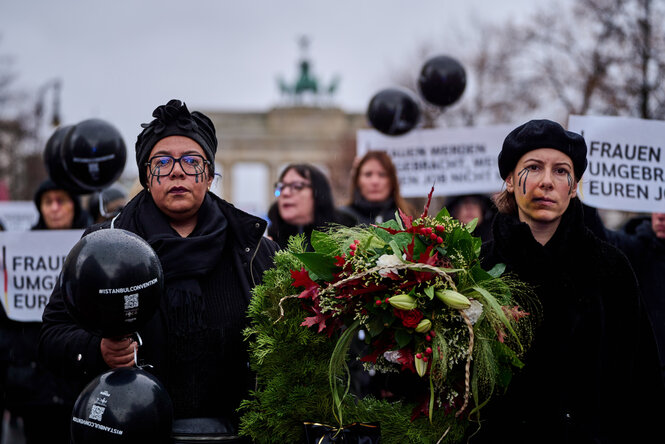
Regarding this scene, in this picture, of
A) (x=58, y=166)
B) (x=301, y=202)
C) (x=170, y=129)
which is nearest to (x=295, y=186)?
(x=301, y=202)

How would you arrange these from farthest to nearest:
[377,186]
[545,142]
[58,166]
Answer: [377,186]
[58,166]
[545,142]

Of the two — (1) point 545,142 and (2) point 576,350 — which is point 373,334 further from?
(1) point 545,142

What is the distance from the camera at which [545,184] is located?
3.26 meters

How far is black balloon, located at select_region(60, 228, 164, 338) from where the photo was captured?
8.45ft

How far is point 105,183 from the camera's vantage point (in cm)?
592

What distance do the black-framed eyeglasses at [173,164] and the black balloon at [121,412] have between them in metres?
0.99

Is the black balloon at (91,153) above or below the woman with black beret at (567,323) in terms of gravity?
above

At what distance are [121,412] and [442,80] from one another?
593 cm

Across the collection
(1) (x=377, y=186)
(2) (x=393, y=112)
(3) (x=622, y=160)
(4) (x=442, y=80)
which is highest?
(4) (x=442, y=80)

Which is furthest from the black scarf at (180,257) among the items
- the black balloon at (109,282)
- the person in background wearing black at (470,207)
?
the person in background wearing black at (470,207)

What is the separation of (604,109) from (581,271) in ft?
53.3

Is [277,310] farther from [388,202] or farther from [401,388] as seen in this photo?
[388,202]

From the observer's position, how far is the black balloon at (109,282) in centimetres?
257

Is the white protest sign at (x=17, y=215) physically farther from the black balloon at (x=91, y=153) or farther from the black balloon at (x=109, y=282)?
the black balloon at (x=109, y=282)
